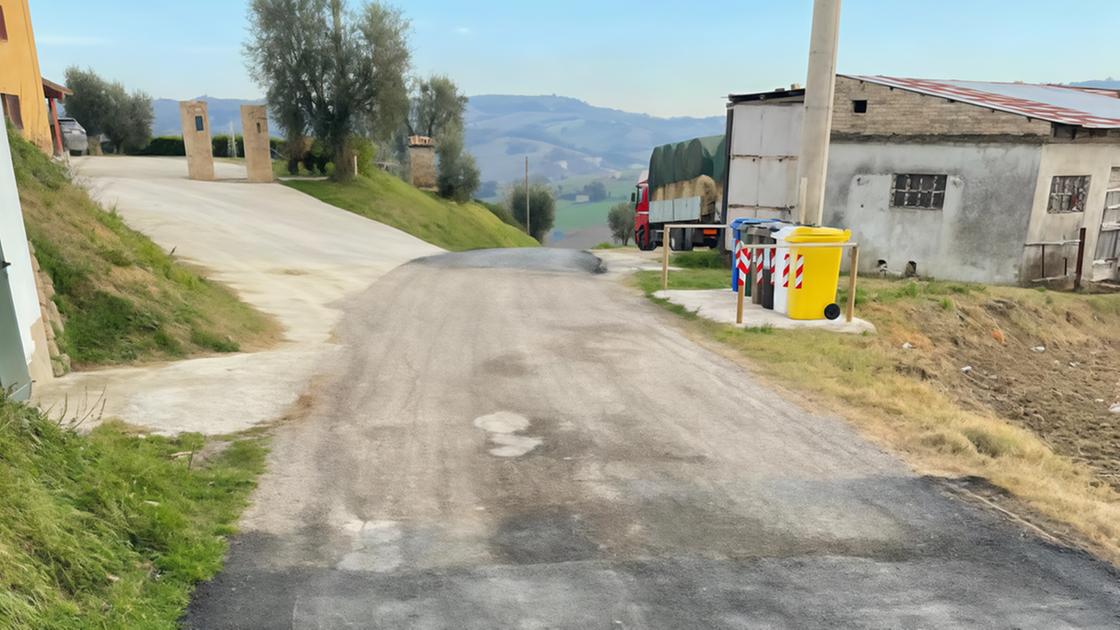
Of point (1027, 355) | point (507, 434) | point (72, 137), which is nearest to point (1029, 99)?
point (1027, 355)

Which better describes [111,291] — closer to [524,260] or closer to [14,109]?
[524,260]

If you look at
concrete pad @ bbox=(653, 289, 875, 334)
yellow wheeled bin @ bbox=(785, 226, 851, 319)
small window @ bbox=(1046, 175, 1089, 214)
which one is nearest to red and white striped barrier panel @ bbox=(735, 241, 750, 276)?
concrete pad @ bbox=(653, 289, 875, 334)

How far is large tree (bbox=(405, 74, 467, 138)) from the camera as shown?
73.4m

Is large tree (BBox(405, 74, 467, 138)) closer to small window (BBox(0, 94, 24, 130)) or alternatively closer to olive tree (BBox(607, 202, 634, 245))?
olive tree (BBox(607, 202, 634, 245))

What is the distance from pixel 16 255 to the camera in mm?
8609

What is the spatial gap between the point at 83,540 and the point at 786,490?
5.77m

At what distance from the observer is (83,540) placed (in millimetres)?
4914

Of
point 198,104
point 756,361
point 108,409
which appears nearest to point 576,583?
point 108,409

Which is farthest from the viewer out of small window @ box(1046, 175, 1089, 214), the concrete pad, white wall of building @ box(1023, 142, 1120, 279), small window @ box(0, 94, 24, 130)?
small window @ box(0, 94, 24, 130)

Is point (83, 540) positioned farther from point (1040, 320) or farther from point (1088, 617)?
point (1040, 320)

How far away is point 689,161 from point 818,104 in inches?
424

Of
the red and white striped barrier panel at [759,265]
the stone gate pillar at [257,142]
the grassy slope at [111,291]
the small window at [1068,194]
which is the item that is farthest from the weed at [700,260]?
the stone gate pillar at [257,142]

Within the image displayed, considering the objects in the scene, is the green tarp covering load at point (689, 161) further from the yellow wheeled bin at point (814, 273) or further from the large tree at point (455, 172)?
the large tree at point (455, 172)

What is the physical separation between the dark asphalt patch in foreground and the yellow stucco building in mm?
13515
